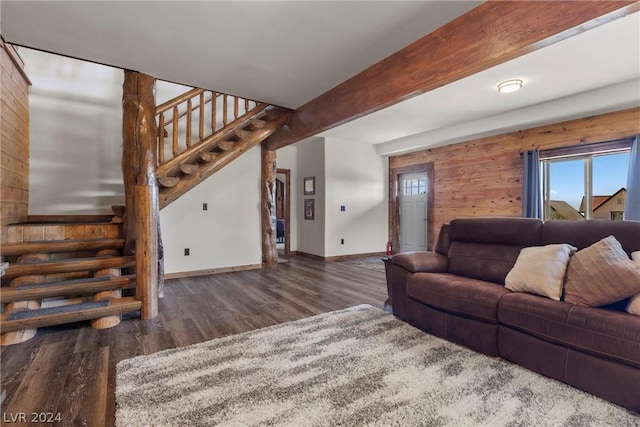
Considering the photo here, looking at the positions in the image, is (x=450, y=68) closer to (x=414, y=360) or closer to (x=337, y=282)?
(x=414, y=360)

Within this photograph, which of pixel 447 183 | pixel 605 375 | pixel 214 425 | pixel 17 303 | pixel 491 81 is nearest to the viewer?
pixel 214 425

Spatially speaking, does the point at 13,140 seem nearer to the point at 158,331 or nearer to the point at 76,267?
the point at 76,267

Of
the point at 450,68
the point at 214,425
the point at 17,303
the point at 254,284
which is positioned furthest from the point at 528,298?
the point at 17,303

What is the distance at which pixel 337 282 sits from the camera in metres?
4.42

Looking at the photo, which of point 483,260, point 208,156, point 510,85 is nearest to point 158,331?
point 208,156

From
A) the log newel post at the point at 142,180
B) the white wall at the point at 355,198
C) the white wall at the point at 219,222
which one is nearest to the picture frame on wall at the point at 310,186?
the white wall at the point at 355,198

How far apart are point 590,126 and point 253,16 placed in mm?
4644

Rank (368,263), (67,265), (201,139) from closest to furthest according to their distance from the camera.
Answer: (67,265), (201,139), (368,263)

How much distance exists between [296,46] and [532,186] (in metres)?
4.18

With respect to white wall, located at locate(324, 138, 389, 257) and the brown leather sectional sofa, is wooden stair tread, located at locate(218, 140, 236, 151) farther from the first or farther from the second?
the brown leather sectional sofa

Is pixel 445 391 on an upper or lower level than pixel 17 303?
lower

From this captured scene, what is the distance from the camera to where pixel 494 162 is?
518 cm

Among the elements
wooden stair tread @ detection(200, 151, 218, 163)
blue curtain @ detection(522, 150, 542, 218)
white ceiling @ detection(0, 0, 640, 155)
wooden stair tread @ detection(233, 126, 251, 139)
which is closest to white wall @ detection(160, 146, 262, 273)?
wooden stair tread @ detection(200, 151, 218, 163)

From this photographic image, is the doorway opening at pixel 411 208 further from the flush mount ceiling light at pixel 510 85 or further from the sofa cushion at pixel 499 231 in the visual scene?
the sofa cushion at pixel 499 231
